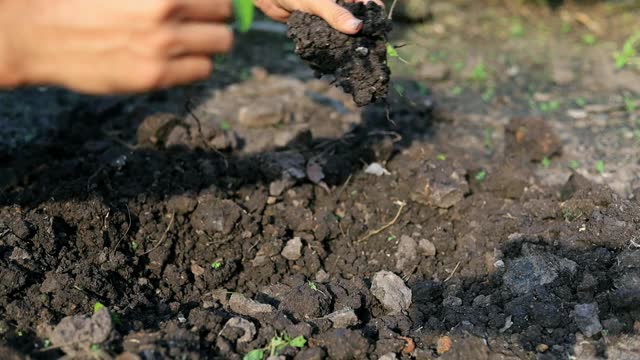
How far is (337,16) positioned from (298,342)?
1356 millimetres

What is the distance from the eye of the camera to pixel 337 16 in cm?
334

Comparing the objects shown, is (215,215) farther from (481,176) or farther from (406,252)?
(481,176)

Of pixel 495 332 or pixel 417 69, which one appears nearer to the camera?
pixel 495 332

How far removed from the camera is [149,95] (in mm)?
5062

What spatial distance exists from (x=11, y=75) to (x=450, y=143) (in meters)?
2.86

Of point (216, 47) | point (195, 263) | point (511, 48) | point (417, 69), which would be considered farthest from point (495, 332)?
point (511, 48)

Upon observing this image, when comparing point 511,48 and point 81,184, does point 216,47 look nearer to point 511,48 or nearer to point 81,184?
point 81,184

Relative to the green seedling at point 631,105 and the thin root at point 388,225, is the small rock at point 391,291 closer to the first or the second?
the thin root at point 388,225

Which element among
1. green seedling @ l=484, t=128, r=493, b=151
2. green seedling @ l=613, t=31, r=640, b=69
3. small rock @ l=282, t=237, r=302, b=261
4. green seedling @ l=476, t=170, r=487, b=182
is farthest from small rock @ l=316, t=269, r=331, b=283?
green seedling @ l=613, t=31, r=640, b=69

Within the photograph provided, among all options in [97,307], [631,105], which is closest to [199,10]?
[97,307]

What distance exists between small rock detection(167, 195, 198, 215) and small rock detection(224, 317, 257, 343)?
0.81 metres

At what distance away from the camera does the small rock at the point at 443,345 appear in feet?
10.2

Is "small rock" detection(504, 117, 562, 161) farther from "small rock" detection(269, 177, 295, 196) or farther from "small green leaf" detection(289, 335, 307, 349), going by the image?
"small green leaf" detection(289, 335, 307, 349)

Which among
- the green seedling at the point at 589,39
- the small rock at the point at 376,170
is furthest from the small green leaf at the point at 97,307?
the green seedling at the point at 589,39
